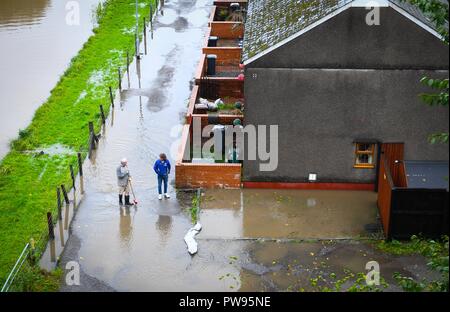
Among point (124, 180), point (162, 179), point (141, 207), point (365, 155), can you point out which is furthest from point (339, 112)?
point (124, 180)

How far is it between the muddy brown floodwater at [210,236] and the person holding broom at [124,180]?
0.35m

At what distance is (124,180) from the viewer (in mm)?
20672

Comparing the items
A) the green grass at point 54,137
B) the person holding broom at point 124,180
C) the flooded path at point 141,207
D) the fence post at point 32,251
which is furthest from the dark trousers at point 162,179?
the fence post at point 32,251

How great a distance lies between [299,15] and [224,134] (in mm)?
4665

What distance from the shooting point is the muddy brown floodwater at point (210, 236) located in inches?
695

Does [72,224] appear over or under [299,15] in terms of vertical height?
under

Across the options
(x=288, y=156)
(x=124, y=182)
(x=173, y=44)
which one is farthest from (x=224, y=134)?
(x=173, y=44)

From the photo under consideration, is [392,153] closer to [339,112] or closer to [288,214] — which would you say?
[339,112]

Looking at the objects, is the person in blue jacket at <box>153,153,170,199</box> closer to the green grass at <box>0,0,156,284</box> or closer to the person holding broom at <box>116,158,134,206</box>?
the person holding broom at <box>116,158,134,206</box>

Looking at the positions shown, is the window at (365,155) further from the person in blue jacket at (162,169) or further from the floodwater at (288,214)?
the person in blue jacket at (162,169)

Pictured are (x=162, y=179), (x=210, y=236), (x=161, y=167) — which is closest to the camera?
(x=210, y=236)

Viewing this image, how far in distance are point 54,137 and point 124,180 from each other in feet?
22.2

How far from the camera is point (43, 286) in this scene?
17.0 metres
